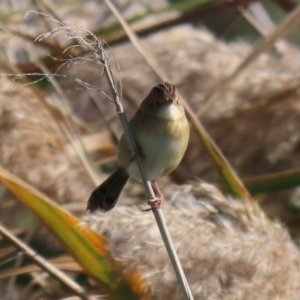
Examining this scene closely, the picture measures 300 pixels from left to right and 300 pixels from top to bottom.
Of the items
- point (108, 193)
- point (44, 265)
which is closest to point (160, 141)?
point (108, 193)

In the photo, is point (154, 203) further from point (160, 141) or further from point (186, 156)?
point (186, 156)

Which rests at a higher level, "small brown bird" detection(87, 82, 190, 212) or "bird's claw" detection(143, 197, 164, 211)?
"small brown bird" detection(87, 82, 190, 212)

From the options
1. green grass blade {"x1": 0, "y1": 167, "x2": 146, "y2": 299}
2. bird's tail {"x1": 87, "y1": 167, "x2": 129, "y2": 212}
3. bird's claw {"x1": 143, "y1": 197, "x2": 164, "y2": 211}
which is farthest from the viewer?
bird's tail {"x1": 87, "y1": 167, "x2": 129, "y2": 212}

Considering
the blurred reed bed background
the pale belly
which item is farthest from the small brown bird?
the blurred reed bed background

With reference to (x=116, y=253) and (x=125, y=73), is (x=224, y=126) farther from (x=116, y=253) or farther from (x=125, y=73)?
(x=116, y=253)

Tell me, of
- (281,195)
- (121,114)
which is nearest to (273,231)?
(121,114)

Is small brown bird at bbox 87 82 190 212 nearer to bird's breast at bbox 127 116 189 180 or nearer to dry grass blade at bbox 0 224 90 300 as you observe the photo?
bird's breast at bbox 127 116 189 180

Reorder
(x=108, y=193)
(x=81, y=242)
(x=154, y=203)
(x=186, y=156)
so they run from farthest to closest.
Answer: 1. (x=186, y=156)
2. (x=108, y=193)
3. (x=81, y=242)
4. (x=154, y=203)
